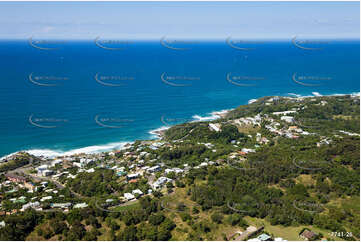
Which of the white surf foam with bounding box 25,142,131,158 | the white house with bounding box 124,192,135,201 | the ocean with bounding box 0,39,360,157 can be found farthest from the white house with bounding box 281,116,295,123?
the white house with bounding box 124,192,135,201

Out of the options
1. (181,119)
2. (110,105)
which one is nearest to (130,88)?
(110,105)

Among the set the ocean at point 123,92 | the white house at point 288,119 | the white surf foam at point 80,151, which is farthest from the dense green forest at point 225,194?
the ocean at point 123,92

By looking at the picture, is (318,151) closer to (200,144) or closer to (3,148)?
(200,144)

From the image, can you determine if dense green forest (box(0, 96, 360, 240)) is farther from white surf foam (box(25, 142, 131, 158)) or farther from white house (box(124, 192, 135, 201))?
white surf foam (box(25, 142, 131, 158))

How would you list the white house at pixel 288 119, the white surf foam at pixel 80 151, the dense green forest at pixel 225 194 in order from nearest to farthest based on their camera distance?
the dense green forest at pixel 225 194 < the white surf foam at pixel 80 151 < the white house at pixel 288 119

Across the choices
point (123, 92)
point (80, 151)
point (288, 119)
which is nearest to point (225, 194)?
point (80, 151)

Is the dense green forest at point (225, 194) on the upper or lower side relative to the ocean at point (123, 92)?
upper

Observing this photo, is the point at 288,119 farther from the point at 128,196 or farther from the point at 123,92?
the point at 123,92

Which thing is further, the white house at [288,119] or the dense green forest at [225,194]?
the white house at [288,119]

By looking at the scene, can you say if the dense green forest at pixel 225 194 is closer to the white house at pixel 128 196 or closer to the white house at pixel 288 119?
the white house at pixel 128 196
